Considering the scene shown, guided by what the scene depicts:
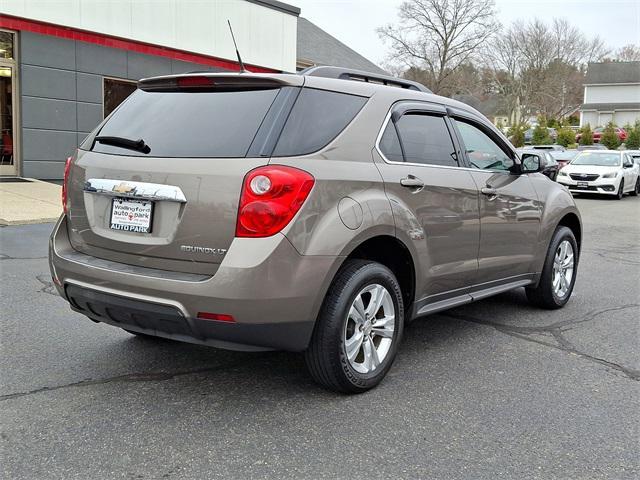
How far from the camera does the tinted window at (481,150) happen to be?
4.66 metres

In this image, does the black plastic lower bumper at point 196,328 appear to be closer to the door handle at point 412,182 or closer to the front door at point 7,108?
the door handle at point 412,182

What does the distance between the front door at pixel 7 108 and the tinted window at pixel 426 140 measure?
42.4ft

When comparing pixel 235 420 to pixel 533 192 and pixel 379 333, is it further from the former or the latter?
pixel 533 192

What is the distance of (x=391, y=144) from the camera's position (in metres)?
3.92

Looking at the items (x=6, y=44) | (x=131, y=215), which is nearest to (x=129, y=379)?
(x=131, y=215)

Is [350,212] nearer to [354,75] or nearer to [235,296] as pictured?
[235,296]

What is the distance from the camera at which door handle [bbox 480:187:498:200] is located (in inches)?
181

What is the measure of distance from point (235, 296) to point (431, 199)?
1578 millimetres

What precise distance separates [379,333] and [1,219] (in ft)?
25.7

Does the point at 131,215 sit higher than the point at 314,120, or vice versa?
the point at 314,120

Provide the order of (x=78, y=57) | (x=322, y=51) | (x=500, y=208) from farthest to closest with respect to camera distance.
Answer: (x=322, y=51)
(x=78, y=57)
(x=500, y=208)

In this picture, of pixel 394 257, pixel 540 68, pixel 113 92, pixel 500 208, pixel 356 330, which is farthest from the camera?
pixel 540 68

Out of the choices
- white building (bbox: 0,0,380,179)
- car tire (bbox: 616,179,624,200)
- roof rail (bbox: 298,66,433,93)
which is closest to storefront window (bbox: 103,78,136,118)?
white building (bbox: 0,0,380,179)

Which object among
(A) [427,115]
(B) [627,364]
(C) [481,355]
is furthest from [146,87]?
(B) [627,364]
